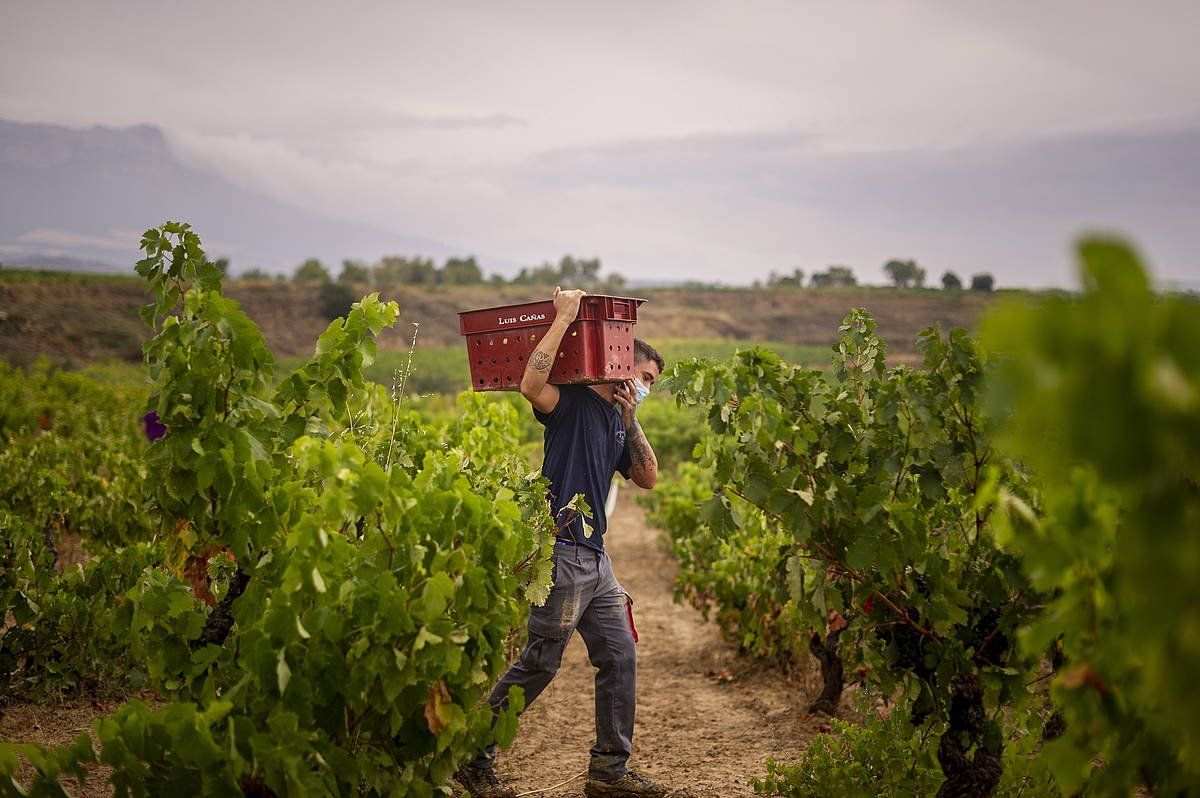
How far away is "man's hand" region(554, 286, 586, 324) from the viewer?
3438mm

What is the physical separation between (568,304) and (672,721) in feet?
8.94

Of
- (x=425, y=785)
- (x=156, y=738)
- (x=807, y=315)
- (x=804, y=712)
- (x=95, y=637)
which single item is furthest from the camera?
(x=807, y=315)

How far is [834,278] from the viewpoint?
81.0 metres

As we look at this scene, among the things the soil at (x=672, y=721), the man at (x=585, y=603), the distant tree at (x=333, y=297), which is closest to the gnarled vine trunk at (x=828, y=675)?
the soil at (x=672, y=721)

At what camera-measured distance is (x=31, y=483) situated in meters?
6.09

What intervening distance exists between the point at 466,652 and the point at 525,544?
50cm

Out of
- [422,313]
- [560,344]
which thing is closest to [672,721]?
[560,344]

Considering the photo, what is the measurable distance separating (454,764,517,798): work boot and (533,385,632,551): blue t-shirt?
111cm

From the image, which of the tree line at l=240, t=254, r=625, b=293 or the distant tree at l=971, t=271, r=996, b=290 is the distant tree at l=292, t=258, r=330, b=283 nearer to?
the tree line at l=240, t=254, r=625, b=293

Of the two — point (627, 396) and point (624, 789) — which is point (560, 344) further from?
point (624, 789)

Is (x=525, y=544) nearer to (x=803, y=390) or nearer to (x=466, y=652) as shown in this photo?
(x=466, y=652)

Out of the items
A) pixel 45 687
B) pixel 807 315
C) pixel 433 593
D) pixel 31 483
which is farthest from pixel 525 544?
pixel 807 315

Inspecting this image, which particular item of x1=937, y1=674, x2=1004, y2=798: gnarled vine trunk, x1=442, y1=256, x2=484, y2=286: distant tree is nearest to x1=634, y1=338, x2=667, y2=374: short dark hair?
x1=937, y1=674, x2=1004, y2=798: gnarled vine trunk

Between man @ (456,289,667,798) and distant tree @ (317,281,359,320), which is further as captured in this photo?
distant tree @ (317,281,359,320)
